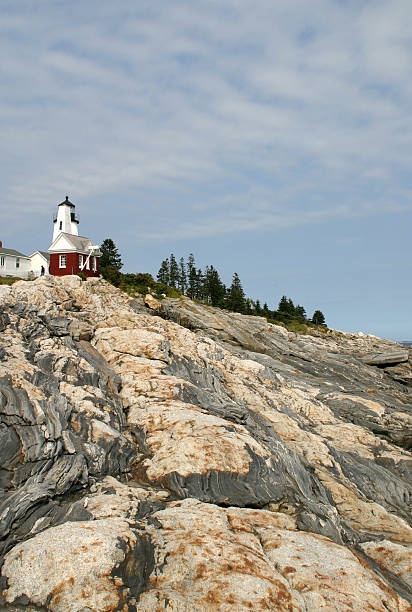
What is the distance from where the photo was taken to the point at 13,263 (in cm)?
7425

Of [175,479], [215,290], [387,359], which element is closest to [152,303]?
[387,359]

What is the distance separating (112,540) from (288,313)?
124 metres

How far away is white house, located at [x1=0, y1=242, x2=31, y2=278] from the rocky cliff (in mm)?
34810

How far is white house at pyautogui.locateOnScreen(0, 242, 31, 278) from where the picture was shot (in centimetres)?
7231

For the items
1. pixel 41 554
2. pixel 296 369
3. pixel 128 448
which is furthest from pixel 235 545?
pixel 296 369

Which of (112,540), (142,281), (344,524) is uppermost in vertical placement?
(142,281)

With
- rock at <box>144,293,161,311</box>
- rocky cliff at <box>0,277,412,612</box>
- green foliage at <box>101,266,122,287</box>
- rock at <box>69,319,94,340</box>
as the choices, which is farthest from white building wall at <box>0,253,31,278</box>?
rock at <box>69,319,94,340</box>

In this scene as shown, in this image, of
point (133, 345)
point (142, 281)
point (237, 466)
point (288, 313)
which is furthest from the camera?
point (288, 313)

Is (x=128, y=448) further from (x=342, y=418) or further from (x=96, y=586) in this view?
(x=342, y=418)

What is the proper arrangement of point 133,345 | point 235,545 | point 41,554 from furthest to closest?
point 133,345 → point 235,545 → point 41,554

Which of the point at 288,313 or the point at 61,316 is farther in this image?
the point at 288,313

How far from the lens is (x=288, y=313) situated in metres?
134

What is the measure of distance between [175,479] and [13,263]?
217ft

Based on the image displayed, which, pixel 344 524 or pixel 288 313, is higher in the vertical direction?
pixel 288 313
